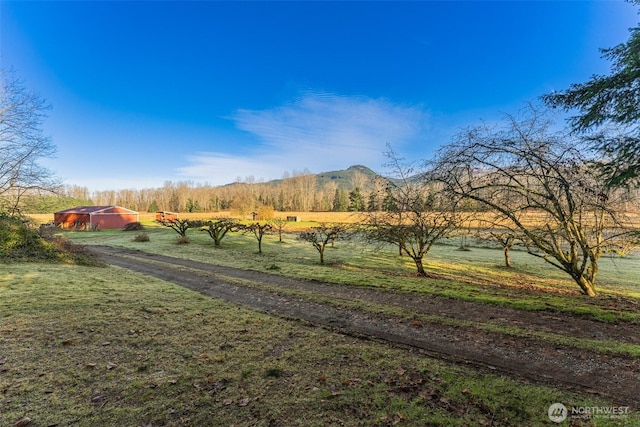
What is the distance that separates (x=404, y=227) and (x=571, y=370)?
9.38 meters

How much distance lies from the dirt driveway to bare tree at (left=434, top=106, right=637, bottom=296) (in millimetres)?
3434

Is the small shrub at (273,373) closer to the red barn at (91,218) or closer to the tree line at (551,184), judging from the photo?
the tree line at (551,184)

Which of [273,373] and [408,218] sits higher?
[408,218]

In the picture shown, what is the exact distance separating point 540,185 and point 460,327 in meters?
5.59

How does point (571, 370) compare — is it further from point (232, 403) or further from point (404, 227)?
point (404, 227)

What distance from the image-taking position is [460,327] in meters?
5.92

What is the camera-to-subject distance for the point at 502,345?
502cm

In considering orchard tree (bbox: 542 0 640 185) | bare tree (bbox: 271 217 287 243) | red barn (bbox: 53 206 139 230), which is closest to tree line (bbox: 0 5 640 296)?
orchard tree (bbox: 542 0 640 185)

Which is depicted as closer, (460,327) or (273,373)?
(273,373)

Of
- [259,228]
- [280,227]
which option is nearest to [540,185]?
[259,228]

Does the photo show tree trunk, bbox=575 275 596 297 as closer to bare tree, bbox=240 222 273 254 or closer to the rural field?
the rural field

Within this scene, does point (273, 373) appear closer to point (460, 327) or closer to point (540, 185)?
point (460, 327)

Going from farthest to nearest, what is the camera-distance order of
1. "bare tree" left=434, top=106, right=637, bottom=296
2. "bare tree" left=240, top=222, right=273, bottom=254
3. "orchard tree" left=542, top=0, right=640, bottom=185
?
1. "bare tree" left=240, top=222, right=273, bottom=254
2. "bare tree" left=434, top=106, right=637, bottom=296
3. "orchard tree" left=542, top=0, right=640, bottom=185

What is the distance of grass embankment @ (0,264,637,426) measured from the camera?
3086mm
